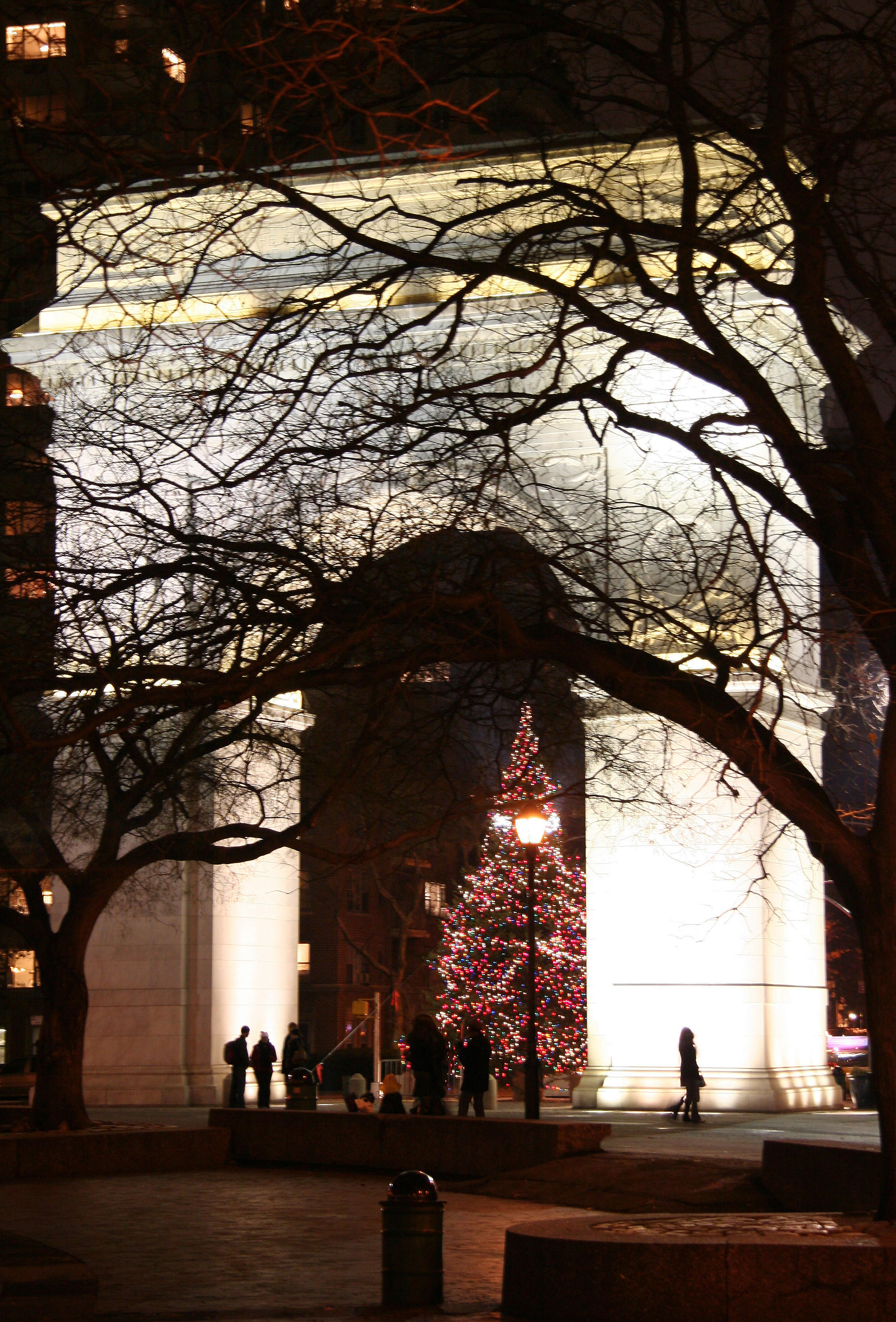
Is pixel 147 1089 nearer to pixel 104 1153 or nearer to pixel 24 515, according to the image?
pixel 104 1153

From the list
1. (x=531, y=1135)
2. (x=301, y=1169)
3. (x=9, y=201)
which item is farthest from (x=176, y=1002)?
(x=9, y=201)

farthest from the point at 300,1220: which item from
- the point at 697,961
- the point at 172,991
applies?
the point at 172,991

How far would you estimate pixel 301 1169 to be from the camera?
67.0ft

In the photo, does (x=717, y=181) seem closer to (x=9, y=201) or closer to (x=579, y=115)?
(x=579, y=115)

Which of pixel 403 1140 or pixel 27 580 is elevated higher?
pixel 27 580

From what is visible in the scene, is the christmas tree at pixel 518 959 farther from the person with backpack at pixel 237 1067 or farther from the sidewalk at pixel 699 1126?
the person with backpack at pixel 237 1067

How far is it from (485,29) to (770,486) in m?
3.75

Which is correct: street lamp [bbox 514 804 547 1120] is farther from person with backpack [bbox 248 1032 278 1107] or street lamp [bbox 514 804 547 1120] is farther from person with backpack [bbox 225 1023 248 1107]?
person with backpack [bbox 248 1032 278 1107]

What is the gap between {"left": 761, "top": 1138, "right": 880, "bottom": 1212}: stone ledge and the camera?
1355 centimetres

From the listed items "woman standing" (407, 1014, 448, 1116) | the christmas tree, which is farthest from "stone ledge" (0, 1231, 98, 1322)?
the christmas tree

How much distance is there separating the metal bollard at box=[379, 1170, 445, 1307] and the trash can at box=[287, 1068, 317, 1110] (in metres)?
14.5

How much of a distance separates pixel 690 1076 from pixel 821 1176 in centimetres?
1132

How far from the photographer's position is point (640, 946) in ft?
91.5

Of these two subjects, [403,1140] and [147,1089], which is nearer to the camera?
[403,1140]
